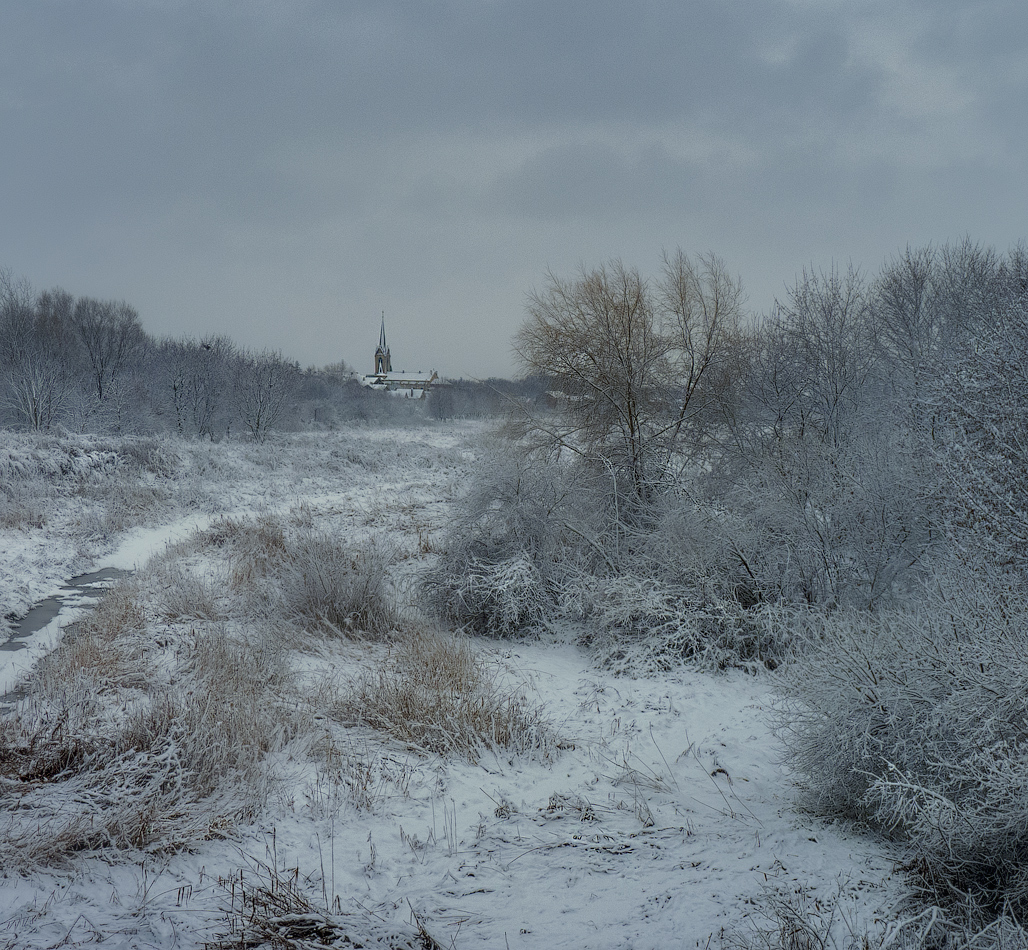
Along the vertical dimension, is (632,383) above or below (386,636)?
above

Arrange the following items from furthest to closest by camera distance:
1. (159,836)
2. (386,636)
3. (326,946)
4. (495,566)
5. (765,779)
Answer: (495,566), (386,636), (765,779), (159,836), (326,946)

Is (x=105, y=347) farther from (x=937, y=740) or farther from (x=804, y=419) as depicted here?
(x=937, y=740)

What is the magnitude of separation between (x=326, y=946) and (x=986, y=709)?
331 centimetres

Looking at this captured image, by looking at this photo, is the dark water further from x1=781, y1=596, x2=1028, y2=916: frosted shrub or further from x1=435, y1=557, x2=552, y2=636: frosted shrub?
x1=781, y1=596, x2=1028, y2=916: frosted shrub

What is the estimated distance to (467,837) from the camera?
12.8 feet

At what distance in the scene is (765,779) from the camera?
470 cm

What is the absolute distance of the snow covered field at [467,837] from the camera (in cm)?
289

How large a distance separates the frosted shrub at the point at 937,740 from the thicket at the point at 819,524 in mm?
17

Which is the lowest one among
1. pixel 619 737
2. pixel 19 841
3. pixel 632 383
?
pixel 619 737

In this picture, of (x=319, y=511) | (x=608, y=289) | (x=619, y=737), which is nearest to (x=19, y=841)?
(x=619, y=737)

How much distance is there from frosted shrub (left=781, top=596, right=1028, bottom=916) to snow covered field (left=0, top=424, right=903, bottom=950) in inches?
11.1

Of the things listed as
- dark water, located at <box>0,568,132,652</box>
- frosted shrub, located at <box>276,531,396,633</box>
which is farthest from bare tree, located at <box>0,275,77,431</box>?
frosted shrub, located at <box>276,531,396,633</box>

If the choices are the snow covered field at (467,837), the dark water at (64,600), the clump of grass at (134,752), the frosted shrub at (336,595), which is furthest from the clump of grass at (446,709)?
the dark water at (64,600)

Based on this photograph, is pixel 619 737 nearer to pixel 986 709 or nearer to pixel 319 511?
pixel 986 709
